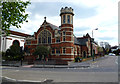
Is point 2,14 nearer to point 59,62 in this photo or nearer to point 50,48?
point 59,62

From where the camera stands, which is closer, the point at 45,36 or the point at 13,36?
the point at 45,36

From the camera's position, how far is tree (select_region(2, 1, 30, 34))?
913 cm

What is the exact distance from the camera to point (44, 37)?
37.2m

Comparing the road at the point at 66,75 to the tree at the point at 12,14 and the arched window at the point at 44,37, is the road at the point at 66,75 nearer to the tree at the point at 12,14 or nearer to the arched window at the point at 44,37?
the tree at the point at 12,14

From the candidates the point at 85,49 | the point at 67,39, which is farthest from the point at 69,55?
the point at 85,49

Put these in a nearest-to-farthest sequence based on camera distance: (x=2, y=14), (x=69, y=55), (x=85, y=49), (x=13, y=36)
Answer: (x=2, y=14) → (x=69, y=55) → (x=85, y=49) → (x=13, y=36)

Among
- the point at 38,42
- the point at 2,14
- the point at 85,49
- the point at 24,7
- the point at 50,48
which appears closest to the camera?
the point at 2,14

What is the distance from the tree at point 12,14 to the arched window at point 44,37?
2667cm

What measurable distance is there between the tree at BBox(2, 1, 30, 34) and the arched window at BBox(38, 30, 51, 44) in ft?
87.5

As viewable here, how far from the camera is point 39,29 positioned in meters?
38.2

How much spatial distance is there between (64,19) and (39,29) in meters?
9.58

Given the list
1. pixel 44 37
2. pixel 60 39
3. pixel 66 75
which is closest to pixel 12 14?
pixel 66 75

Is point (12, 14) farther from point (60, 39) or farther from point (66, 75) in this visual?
point (60, 39)

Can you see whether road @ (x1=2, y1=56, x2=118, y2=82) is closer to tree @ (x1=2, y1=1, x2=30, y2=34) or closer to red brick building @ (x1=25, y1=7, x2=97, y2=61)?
tree @ (x1=2, y1=1, x2=30, y2=34)
